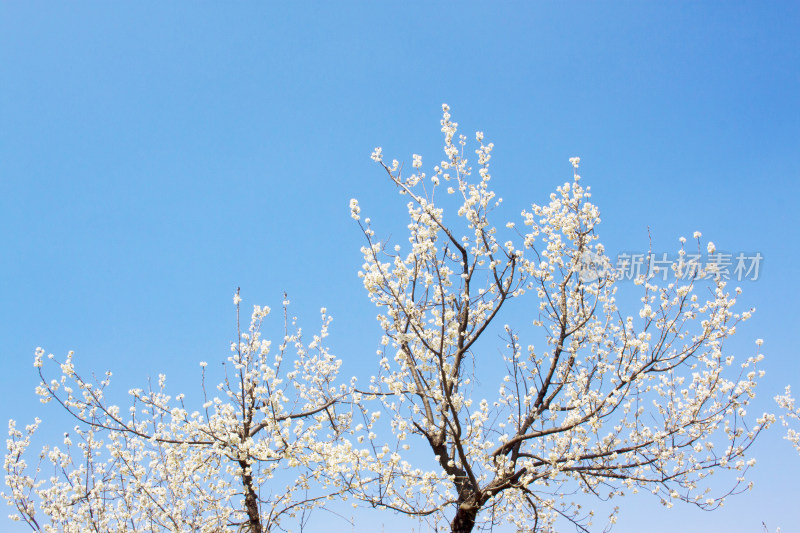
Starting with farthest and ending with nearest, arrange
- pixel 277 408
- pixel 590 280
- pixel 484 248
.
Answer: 1. pixel 590 280
2. pixel 484 248
3. pixel 277 408

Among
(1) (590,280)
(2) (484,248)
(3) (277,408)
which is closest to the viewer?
(3) (277,408)

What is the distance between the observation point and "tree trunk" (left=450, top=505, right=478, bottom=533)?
818 centimetres

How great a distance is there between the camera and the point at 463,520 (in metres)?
8.27

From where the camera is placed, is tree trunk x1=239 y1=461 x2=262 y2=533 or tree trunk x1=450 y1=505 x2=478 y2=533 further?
tree trunk x1=239 y1=461 x2=262 y2=533

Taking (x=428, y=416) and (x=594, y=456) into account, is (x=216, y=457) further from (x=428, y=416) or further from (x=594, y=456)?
(x=594, y=456)

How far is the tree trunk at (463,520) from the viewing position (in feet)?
26.8

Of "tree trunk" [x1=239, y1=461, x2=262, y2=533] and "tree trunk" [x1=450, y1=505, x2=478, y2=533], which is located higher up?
"tree trunk" [x1=239, y1=461, x2=262, y2=533]

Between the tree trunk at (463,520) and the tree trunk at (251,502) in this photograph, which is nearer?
the tree trunk at (463,520)

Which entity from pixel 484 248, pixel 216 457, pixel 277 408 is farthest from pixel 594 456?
pixel 216 457

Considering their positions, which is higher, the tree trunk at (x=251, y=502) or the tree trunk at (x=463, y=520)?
the tree trunk at (x=251, y=502)

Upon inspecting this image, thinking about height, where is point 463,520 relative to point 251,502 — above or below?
below

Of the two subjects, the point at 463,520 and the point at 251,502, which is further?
the point at 251,502

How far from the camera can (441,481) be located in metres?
8.19

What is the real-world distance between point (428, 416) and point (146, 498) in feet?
18.2
